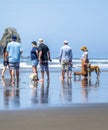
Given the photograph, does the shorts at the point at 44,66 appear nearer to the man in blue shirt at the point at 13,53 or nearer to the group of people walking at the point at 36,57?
the group of people walking at the point at 36,57

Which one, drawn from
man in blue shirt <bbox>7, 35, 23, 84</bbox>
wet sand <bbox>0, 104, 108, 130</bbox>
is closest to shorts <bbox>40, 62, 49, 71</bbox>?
man in blue shirt <bbox>7, 35, 23, 84</bbox>

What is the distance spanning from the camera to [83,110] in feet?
31.9

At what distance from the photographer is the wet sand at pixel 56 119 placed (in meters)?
8.05

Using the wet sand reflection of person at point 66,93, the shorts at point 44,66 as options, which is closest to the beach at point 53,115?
the wet sand reflection of person at point 66,93

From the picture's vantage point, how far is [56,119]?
8617mm

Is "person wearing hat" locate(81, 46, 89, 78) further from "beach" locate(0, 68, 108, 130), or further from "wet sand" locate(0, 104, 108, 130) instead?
"wet sand" locate(0, 104, 108, 130)

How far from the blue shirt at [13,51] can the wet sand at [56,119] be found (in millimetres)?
8194

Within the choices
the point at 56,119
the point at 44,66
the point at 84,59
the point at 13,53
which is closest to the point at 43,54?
the point at 44,66

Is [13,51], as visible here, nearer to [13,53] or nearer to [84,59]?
[13,53]

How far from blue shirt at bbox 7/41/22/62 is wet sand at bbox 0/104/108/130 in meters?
8.19

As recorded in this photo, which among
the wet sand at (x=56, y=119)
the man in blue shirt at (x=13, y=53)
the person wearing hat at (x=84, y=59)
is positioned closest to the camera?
the wet sand at (x=56, y=119)

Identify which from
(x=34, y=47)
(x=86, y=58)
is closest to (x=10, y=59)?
(x=34, y=47)

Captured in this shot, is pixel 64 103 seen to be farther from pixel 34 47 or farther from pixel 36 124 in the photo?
pixel 34 47

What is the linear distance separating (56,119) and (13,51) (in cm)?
940
